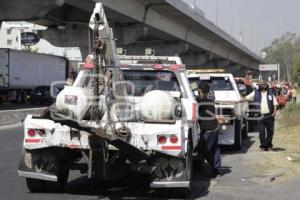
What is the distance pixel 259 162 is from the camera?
1259cm

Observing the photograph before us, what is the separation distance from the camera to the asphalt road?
28.5ft

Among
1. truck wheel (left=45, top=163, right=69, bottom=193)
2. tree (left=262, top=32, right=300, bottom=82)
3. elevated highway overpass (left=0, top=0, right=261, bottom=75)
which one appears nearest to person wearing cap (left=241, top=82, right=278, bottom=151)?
truck wheel (left=45, top=163, right=69, bottom=193)

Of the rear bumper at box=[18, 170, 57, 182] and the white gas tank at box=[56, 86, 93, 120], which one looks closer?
the white gas tank at box=[56, 86, 93, 120]

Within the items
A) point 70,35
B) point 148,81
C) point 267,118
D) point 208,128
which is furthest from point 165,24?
point 148,81

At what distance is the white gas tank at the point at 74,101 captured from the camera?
7684 millimetres

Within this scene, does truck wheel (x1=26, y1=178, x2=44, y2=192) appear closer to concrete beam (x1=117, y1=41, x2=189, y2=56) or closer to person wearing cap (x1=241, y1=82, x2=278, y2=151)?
person wearing cap (x1=241, y1=82, x2=278, y2=151)

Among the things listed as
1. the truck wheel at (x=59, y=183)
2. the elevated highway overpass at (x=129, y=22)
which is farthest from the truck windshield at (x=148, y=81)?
the elevated highway overpass at (x=129, y=22)

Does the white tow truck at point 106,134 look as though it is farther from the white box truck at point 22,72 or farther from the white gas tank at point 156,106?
the white box truck at point 22,72

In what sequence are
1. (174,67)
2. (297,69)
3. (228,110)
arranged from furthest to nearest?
1. (297,69)
2. (228,110)
3. (174,67)

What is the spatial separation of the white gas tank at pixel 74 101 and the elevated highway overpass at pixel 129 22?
14.2 m

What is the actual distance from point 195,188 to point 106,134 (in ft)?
8.82

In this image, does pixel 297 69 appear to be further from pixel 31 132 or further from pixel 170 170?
pixel 31 132

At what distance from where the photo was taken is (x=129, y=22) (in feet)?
121

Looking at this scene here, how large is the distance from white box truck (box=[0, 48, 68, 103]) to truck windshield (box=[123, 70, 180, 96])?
34.4m
